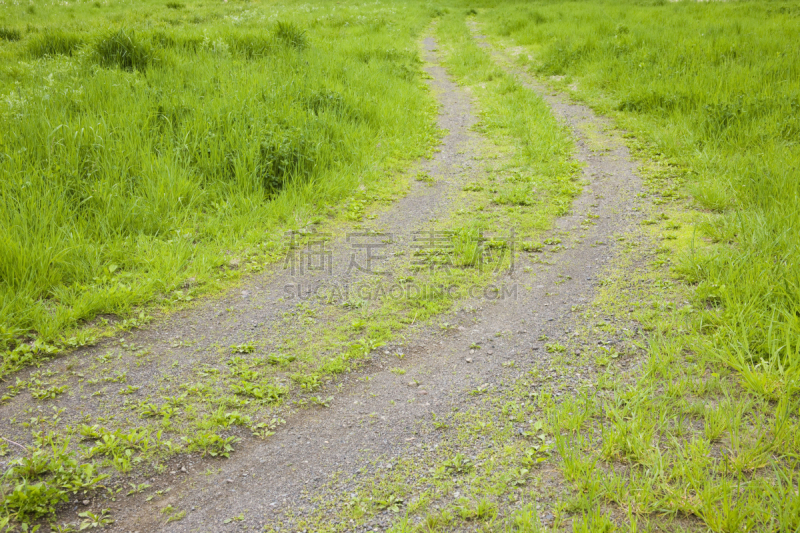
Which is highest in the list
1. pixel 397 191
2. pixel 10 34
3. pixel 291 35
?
pixel 10 34

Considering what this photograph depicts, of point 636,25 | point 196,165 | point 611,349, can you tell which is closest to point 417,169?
point 196,165

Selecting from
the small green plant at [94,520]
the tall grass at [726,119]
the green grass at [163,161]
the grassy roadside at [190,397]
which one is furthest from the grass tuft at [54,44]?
the small green plant at [94,520]

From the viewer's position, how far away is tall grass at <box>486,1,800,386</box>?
338 centimetres

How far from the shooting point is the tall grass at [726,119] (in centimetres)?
338

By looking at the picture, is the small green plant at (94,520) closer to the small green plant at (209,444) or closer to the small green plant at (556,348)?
the small green plant at (209,444)

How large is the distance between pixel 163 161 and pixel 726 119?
7.59m

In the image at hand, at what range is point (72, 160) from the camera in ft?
16.9

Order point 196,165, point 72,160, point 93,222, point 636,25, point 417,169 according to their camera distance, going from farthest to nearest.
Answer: point 636,25, point 417,169, point 196,165, point 72,160, point 93,222

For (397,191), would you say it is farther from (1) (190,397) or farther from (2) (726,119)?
(2) (726,119)

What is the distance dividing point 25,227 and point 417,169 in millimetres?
4627

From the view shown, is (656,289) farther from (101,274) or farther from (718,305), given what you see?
(101,274)

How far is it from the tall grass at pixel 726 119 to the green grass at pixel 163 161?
380cm

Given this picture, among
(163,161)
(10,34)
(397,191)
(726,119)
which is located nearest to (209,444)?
(163,161)

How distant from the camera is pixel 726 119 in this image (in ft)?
23.6
